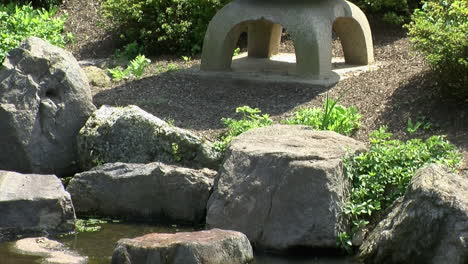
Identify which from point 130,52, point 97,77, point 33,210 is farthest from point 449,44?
point 130,52

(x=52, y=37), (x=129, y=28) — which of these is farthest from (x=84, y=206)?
(x=129, y=28)

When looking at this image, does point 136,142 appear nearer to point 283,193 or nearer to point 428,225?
point 283,193

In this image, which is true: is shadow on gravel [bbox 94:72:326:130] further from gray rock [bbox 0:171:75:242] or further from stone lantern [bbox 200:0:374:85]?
gray rock [bbox 0:171:75:242]

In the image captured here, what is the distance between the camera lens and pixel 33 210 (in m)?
8.82

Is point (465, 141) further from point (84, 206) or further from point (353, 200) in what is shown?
point (84, 206)

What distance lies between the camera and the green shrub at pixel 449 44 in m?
10.6

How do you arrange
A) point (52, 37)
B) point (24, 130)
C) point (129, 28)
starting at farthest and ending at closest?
point (129, 28)
point (52, 37)
point (24, 130)

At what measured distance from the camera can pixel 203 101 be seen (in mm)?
11742

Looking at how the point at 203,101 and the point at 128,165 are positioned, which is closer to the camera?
the point at 128,165

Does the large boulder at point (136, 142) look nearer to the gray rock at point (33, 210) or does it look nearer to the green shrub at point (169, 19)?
the gray rock at point (33, 210)

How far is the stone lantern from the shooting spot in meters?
11.9

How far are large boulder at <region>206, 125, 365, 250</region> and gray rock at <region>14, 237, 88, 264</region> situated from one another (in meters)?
1.25

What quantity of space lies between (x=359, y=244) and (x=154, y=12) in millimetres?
6863

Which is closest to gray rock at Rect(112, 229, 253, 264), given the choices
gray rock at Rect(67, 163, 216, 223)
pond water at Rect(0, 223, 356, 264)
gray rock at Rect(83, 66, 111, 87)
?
pond water at Rect(0, 223, 356, 264)
